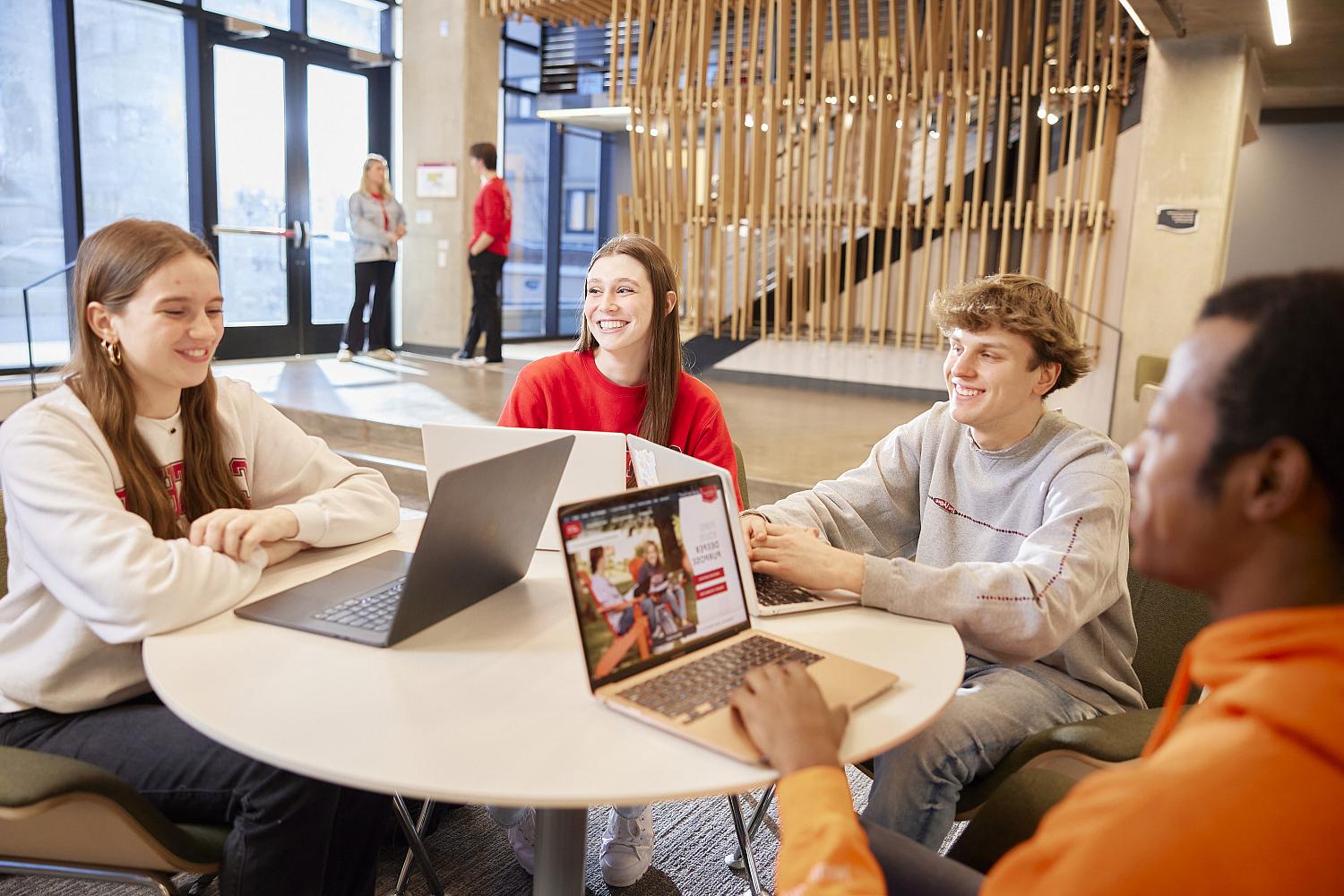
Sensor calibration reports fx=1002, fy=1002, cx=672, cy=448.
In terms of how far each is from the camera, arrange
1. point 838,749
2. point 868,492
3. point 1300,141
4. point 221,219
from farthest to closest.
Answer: point 1300,141, point 221,219, point 868,492, point 838,749

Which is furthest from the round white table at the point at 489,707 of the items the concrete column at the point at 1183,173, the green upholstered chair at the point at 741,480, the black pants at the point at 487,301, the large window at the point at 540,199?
the large window at the point at 540,199

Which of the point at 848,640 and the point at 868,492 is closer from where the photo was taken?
the point at 848,640

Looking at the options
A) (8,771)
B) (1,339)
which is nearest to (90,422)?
(8,771)

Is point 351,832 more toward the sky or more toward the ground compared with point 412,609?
more toward the ground

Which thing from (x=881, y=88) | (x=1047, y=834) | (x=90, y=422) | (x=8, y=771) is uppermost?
(x=881, y=88)

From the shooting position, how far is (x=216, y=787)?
149 cm

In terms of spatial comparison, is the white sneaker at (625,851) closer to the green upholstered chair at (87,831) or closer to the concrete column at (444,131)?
the green upholstered chair at (87,831)

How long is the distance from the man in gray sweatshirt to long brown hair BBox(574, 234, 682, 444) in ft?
1.59

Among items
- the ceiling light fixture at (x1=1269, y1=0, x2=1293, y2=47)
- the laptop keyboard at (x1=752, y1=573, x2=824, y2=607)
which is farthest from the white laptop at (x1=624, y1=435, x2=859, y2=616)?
the ceiling light fixture at (x1=1269, y1=0, x2=1293, y2=47)

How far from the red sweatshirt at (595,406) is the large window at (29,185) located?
227 inches

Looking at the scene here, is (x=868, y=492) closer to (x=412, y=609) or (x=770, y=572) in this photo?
(x=770, y=572)

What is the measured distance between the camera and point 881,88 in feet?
25.1

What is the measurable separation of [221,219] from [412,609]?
26.2 feet

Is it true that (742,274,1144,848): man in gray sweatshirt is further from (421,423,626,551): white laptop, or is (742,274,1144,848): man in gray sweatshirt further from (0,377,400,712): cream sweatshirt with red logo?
(0,377,400,712): cream sweatshirt with red logo
